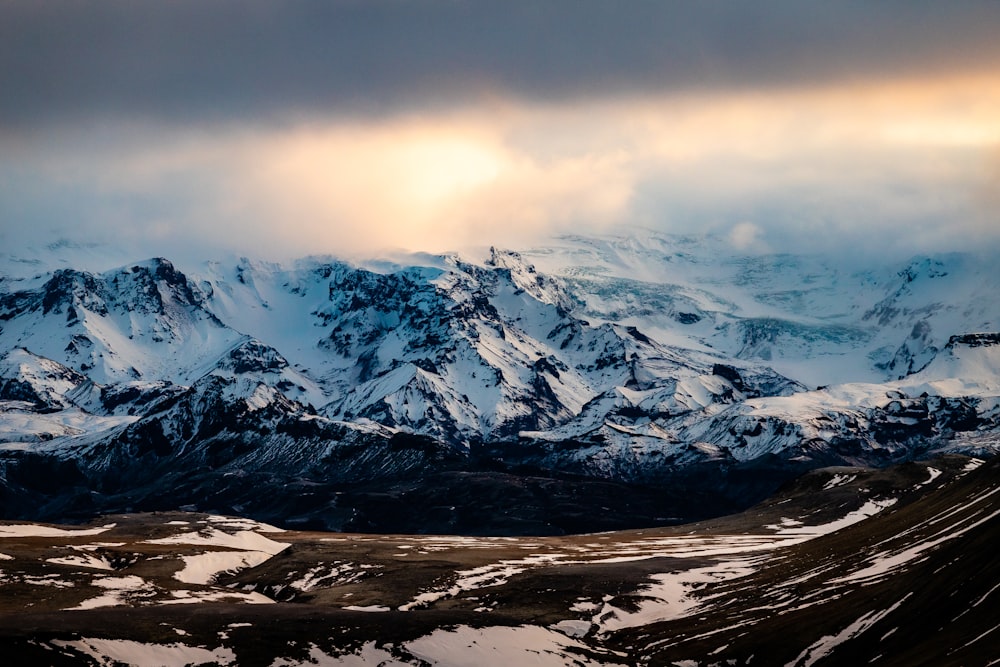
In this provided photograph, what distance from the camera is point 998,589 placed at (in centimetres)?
17862

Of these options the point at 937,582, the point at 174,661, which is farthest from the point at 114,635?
the point at 937,582

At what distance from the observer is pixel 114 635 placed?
199 meters

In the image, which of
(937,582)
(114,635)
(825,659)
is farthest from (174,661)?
(937,582)

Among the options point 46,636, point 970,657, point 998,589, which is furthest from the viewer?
point 46,636

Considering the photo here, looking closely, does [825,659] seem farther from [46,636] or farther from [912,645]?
[46,636]

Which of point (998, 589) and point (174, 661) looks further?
point (174, 661)

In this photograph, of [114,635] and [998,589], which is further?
[114,635]

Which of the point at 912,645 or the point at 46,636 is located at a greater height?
the point at 46,636

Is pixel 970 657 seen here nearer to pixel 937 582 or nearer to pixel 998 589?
pixel 998 589

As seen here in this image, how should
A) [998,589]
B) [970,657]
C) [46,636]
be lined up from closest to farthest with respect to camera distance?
[970,657] < [998,589] < [46,636]

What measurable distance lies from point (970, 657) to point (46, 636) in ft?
334

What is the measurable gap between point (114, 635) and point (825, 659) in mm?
83656

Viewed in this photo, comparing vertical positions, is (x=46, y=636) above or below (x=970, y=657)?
above

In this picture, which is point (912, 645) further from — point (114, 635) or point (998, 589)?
point (114, 635)
